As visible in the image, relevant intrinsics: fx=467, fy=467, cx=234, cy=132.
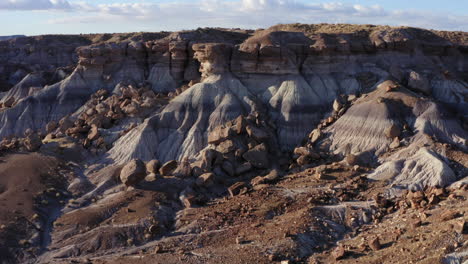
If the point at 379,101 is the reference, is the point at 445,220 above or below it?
below

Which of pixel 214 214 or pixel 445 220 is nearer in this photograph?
pixel 445 220

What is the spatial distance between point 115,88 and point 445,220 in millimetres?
33423

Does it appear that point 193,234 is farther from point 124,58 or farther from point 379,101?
point 124,58

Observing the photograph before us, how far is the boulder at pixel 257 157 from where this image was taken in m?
33.3

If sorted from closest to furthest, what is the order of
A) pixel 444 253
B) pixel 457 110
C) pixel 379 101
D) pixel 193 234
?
pixel 444 253
pixel 193 234
pixel 379 101
pixel 457 110

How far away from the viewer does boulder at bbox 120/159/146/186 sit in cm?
3012

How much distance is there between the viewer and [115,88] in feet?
152

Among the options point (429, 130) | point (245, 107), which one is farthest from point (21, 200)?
point (429, 130)

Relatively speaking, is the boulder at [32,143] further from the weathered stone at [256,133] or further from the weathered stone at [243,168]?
the weathered stone at [256,133]

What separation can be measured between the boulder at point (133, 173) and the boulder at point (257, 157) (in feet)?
24.2

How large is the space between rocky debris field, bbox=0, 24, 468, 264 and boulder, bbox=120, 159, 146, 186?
3.6 inches

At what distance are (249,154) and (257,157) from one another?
61 centimetres

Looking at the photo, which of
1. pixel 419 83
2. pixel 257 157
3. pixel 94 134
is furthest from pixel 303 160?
pixel 94 134

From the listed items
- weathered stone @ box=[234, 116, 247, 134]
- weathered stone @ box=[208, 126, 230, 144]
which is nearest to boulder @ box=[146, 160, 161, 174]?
weathered stone @ box=[208, 126, 230, 144]
